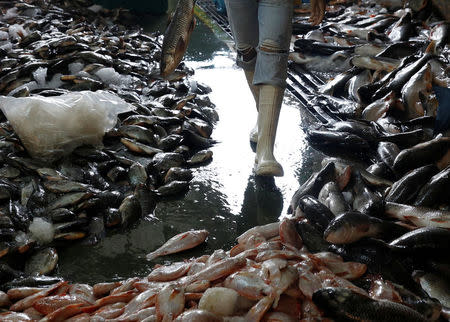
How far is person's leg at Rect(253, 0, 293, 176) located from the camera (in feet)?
13.1

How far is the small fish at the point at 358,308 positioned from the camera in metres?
2.19

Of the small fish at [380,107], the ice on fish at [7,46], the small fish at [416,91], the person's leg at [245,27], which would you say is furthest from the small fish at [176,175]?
the ice on fish at [7,46]

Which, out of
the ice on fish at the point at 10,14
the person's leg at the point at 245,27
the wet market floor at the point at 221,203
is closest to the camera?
the wet market floor at the point at 221,203

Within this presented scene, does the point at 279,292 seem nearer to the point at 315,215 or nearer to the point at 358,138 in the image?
the point at 315,215

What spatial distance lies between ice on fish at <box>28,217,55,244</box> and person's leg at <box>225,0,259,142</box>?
255 centimetres

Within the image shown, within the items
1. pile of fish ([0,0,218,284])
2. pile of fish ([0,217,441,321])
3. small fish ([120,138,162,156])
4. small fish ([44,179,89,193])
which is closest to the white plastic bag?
pile of fish ([0,0,218,284])

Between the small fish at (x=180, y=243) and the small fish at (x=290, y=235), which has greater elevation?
the small fish at (x=290, y=235)

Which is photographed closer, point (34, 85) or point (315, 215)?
point (315, 215)

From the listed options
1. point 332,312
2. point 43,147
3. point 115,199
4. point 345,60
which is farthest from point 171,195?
point 345,60

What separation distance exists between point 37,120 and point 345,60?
5.03 metres

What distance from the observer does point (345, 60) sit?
7309 millimetres

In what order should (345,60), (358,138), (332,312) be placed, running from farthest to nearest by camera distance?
(345,60) → (358,138) → (332,312)

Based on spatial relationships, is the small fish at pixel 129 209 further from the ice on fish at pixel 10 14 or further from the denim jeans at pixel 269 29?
the ice on fish at pixel 10 14

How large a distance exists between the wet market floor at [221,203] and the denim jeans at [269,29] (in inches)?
36.3
